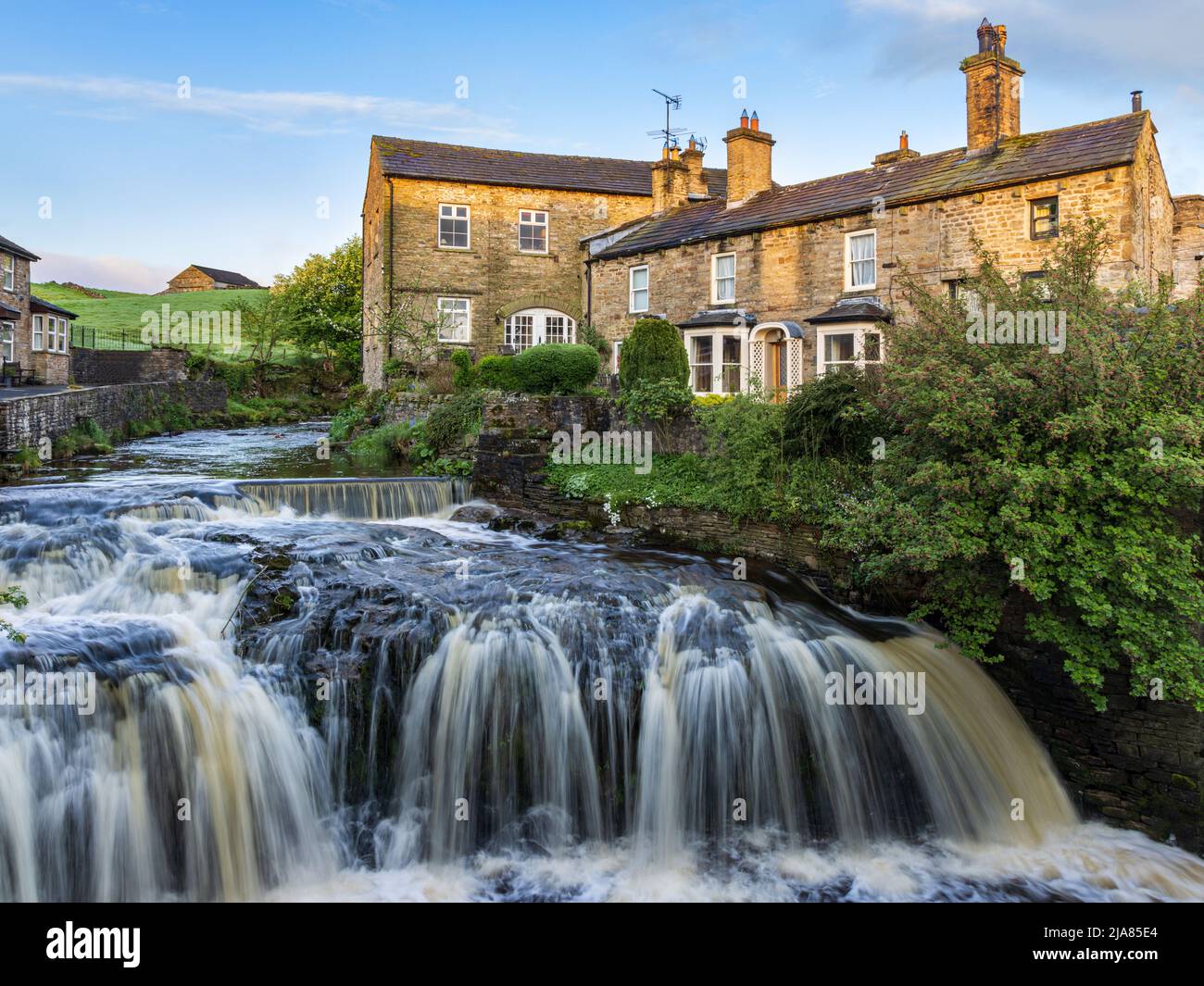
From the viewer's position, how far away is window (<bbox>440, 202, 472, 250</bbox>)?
33.1 m

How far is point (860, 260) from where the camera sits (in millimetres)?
23938

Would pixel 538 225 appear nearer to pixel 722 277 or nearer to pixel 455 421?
pixel 722 277

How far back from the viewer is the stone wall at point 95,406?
61.5ft

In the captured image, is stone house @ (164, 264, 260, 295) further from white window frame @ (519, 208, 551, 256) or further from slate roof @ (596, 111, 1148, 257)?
slate roof @ (596, 111, 1148, 257)

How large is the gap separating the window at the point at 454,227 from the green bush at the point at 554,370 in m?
13.0

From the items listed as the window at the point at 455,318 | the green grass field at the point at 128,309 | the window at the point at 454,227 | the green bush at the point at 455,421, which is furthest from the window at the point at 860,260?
the green grass field at the point at 128,309

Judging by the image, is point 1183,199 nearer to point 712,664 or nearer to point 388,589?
point 712,664

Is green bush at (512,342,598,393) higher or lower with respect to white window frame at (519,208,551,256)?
lower

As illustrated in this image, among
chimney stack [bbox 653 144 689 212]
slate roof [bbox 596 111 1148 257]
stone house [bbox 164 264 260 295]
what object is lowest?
slate roof [bbox 596 111 1148 257]

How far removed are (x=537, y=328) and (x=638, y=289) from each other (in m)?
5.44

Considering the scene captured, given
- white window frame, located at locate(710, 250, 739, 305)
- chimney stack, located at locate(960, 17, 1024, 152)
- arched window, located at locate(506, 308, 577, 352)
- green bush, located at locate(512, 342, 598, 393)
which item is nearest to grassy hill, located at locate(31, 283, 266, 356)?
arched window, located at locate(506, 308, 577, 352)

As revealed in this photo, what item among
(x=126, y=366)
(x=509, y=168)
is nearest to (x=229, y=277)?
(x=126, y=366)

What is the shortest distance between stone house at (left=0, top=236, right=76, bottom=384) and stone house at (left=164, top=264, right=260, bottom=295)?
53.5 meters
